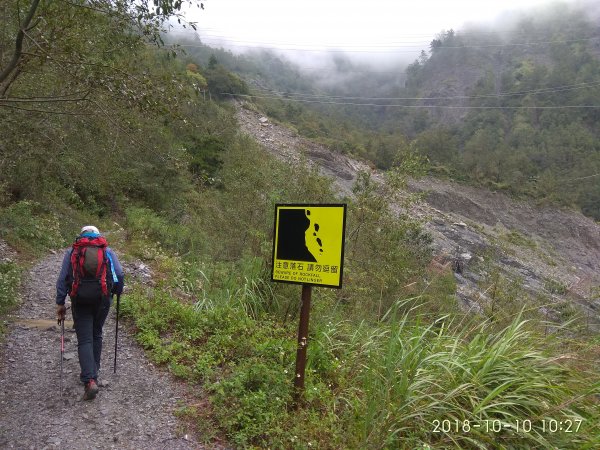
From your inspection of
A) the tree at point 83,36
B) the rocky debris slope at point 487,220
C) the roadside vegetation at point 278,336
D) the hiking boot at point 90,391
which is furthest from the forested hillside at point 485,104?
the hiking boot at point 90,391

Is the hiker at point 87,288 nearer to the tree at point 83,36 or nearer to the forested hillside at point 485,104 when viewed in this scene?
the tree at point 83,36

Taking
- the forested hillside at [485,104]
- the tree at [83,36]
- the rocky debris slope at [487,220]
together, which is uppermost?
the forested hillside at [485,104]

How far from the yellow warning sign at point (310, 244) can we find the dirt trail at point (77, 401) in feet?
5.19

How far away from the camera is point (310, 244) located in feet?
10.9

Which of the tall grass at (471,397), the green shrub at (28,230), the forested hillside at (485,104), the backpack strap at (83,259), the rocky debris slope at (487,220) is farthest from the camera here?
the forested hillside at (485,104)

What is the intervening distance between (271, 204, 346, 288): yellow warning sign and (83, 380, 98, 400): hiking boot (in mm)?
1981

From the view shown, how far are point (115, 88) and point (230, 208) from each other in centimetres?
533

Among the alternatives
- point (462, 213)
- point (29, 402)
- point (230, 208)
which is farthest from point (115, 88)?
point (462, 213)

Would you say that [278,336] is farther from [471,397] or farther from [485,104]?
[485,104]

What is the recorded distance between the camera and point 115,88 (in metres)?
4.19

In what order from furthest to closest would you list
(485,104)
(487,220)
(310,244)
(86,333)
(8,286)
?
(485,104)
(487,220)
(8,286)
(86,333)
(310,244)

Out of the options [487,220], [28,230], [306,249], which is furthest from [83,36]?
[487,220]

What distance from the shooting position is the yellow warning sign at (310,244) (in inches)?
126

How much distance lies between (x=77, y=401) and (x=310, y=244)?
8.52 ft
